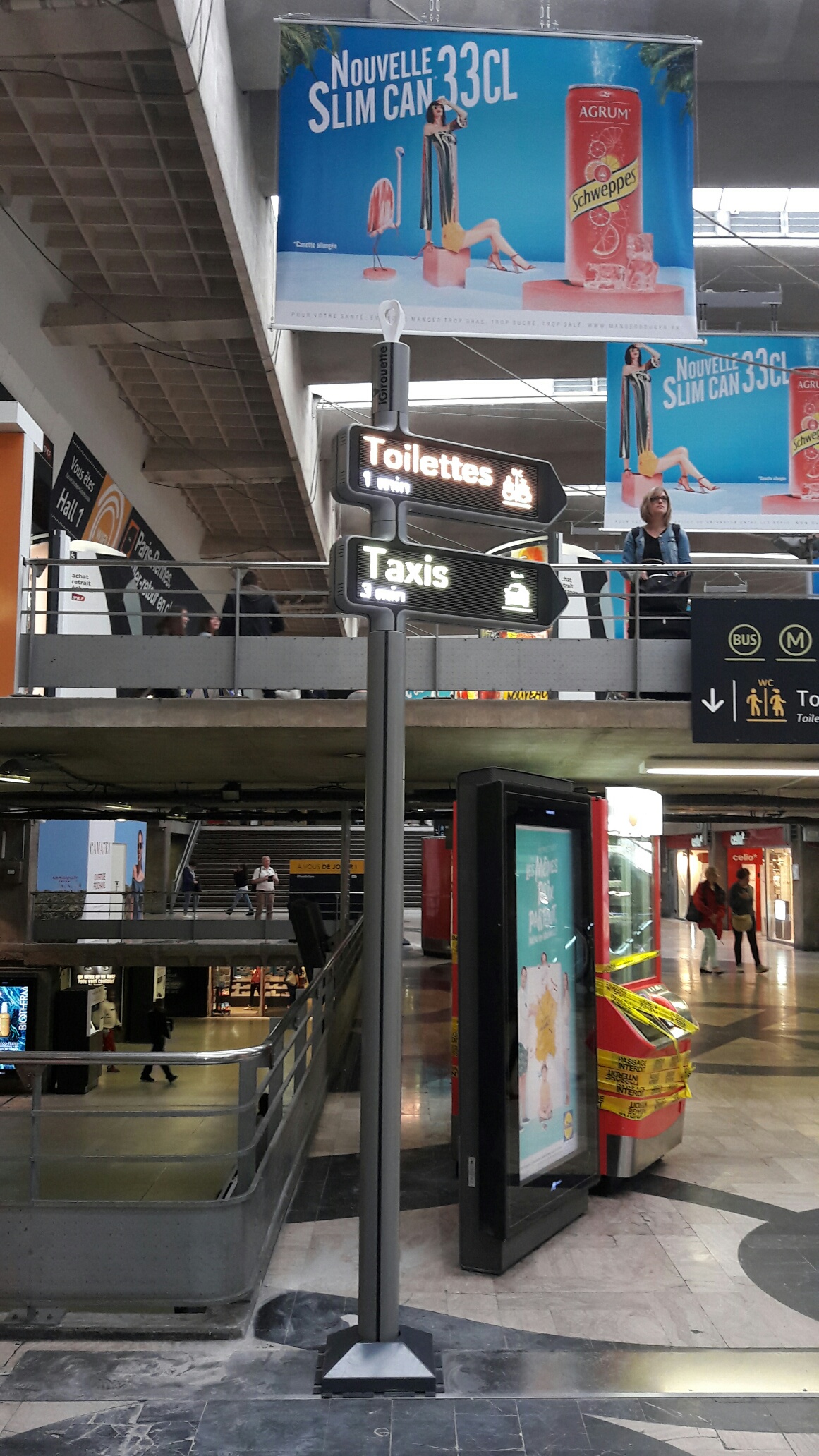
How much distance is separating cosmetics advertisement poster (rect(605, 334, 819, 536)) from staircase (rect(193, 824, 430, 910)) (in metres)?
21.5

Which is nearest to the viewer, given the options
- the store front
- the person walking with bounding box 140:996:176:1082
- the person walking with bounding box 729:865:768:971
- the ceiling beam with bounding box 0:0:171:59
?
the ceiling beam with bounding box 0:0:171:59

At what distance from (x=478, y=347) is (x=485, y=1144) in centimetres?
1456

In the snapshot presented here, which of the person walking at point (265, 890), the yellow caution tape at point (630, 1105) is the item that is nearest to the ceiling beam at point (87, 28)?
the yellow caution tape at point (630, 1105)

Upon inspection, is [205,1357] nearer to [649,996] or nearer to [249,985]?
[649,996]

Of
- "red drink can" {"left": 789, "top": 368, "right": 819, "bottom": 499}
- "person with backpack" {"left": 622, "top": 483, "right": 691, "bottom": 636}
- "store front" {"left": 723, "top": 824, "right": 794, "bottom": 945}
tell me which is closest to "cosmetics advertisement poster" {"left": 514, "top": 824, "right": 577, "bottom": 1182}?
"person with backpack" {"left": 622, "top": 483, "right": 691, "bottom": 636}

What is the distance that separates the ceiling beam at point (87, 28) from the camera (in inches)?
391

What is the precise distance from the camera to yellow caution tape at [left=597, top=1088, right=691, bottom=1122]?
21.5 ft

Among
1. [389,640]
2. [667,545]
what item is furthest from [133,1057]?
[667,545]

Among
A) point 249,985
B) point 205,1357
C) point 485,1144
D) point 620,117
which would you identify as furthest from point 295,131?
point 249,985

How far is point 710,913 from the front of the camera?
18.8m

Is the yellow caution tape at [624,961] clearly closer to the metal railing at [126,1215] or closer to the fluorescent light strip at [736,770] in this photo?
the metal railing at [126,1215]

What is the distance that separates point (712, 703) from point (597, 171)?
4487mm

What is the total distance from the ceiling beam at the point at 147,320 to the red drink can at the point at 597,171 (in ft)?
24.2

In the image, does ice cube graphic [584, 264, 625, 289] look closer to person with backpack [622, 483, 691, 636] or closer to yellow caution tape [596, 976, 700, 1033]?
person with backpack [622, 483, 691, 636]
